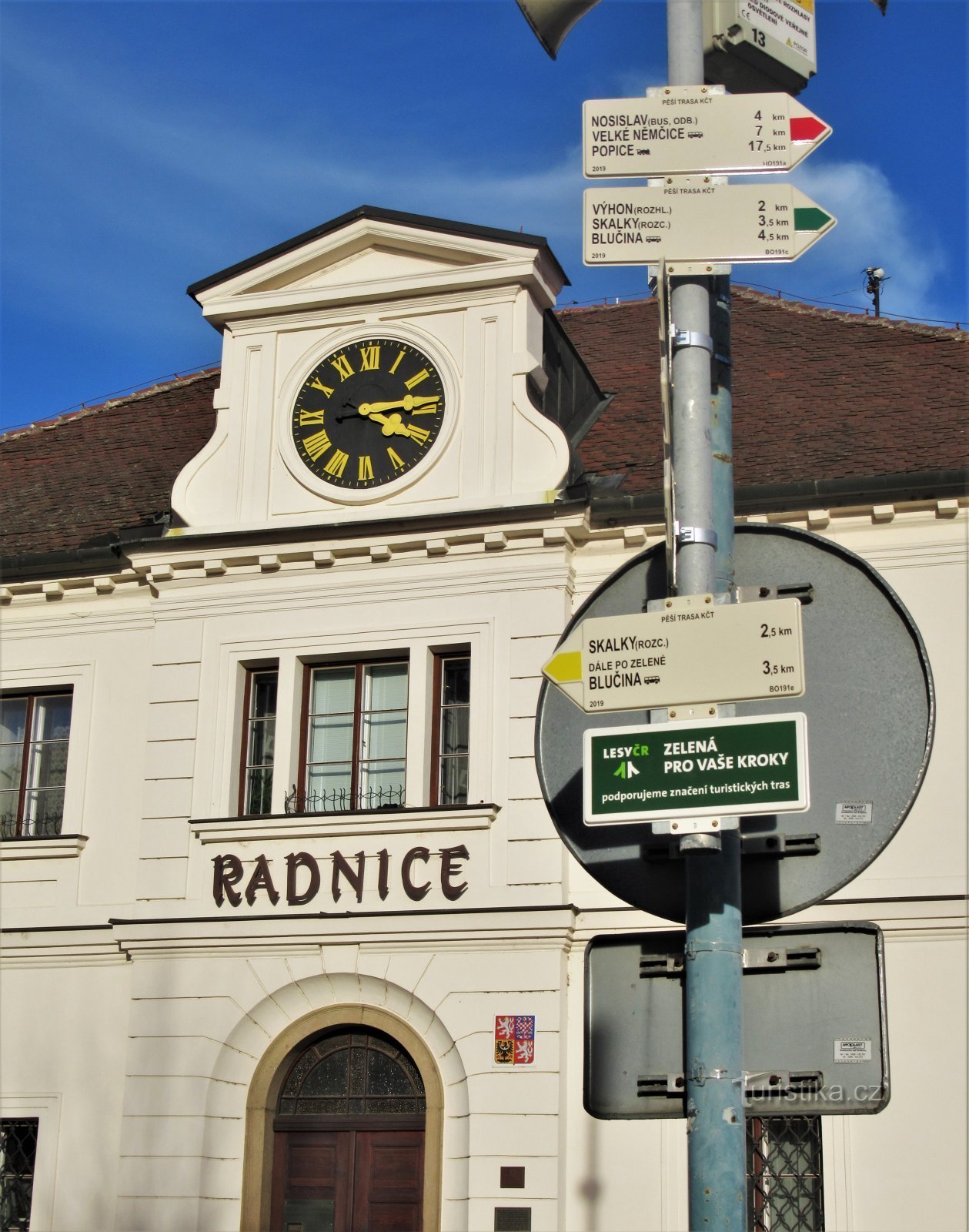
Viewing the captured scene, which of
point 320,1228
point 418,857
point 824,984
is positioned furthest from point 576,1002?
point 824,984

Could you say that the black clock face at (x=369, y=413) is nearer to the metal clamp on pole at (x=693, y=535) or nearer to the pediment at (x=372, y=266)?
the pediment at (x=372, y=266)

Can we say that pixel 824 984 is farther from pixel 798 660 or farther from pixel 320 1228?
pixel 320 1228

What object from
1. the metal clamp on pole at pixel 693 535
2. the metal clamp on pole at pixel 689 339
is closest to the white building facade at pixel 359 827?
the metal clamp on pole at pixel 689 339

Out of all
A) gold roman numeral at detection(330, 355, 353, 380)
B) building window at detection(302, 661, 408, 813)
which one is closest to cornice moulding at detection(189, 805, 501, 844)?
building window at detection(302, 661, 408, 813)

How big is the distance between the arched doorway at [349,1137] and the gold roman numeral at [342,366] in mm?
6645

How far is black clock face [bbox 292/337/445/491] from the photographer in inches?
691

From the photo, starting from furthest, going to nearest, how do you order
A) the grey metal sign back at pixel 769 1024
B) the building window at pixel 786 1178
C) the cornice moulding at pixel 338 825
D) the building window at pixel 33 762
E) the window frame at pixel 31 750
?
the building window at pixel 33 762 < the window frame at pixel 31 750 < the cornice moulding at pixel 338 825 < the building window at pixel 786 1178 < the grey metal sign back at pixel 769 1024

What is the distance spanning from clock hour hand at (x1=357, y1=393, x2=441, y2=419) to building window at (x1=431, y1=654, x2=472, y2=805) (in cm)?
266

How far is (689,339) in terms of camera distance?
18.0 feet

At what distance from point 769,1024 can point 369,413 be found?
13.4m

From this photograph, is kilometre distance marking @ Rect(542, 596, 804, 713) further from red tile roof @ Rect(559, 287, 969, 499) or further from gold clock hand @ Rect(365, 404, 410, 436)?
gold clock hand @ Rect(365, 404, 410, 436)

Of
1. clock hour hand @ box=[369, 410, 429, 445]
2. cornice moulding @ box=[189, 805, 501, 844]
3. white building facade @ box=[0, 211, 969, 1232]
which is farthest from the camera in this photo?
clock hour hand @ box=[369, 410, 429, 445]

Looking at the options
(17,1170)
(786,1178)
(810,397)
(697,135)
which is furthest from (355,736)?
(697,135)

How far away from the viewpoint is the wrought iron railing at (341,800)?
16.5 m
